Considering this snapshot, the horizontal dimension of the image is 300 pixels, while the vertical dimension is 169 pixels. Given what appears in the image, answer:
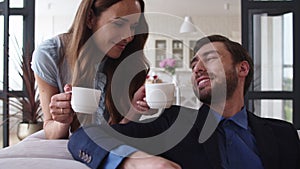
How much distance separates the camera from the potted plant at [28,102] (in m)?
3.33

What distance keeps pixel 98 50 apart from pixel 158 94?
0.30 metres

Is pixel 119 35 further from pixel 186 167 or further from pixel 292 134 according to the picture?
pixel 292 134

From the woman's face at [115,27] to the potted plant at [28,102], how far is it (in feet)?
6.76

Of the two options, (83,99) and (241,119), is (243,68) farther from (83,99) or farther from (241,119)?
(83,99)

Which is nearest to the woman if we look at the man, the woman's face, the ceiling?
the woman's face

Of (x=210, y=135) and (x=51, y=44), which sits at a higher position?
(x=51, y=44)

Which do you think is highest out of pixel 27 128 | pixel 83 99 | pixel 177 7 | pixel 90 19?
pixel 177 7

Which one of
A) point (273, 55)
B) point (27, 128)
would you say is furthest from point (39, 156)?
point (27, 128)

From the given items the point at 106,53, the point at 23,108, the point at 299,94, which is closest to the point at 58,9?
the point at 23,108

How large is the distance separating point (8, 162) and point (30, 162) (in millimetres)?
45

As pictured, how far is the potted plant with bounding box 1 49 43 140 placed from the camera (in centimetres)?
333

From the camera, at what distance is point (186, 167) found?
1.08 meters

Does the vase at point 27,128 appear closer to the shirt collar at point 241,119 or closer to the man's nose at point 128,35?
the man's nose at point 128,35

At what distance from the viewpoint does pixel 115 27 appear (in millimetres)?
1238
